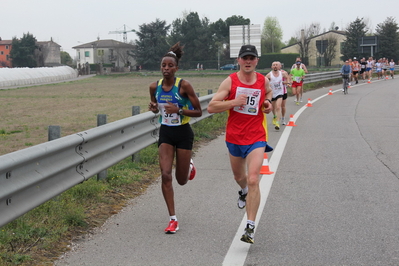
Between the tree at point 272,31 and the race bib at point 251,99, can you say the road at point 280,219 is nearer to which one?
the race bib at point 251,99

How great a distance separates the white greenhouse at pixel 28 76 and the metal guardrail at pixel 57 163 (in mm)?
47571

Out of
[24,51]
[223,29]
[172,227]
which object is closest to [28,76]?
[172,227]

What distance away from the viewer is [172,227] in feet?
19.4

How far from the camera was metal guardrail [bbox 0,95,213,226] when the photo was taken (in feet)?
16.9

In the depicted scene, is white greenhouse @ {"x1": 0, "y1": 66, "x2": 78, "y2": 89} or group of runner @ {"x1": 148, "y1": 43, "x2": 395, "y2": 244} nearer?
group of runner @ {"x1": 148, "y1": 43, "x2": 395, "y2": 244}

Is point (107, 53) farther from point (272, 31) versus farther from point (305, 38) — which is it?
point (305, 38)

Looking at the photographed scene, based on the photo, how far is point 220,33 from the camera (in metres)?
119

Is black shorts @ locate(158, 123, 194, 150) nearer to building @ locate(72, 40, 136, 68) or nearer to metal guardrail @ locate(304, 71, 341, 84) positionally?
metal guardrail @ locate(304, 71, 341, 84)

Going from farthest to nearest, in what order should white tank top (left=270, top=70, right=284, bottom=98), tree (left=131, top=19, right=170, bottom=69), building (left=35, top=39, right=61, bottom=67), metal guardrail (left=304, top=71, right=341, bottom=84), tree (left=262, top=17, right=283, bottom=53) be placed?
1. tree (left=262, top=17, right=283, bottom=53)
2. building (left=35, top=39, right=61, bottom=67)
3. tree (left=131, top=19, right=170, bottom=69)
4. metal guardrail (left=304, top=71, right=341, bottom=84)
5. white tank top (left=270, top=70, right=284, bottom=98)

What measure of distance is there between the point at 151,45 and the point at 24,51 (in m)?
36.3

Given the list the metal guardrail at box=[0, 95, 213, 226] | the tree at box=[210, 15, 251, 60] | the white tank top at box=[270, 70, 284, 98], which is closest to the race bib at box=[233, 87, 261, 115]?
the metal guardrail at box=[0, 95, 213, 226]

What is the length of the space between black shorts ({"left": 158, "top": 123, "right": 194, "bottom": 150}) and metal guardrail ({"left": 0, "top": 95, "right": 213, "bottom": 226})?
1038 millimetres

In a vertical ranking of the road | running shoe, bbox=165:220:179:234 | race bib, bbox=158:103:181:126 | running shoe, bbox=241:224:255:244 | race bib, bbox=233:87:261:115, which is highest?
race bib, bbox=233:87:261:115

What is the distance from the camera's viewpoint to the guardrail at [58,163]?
5148 mm
